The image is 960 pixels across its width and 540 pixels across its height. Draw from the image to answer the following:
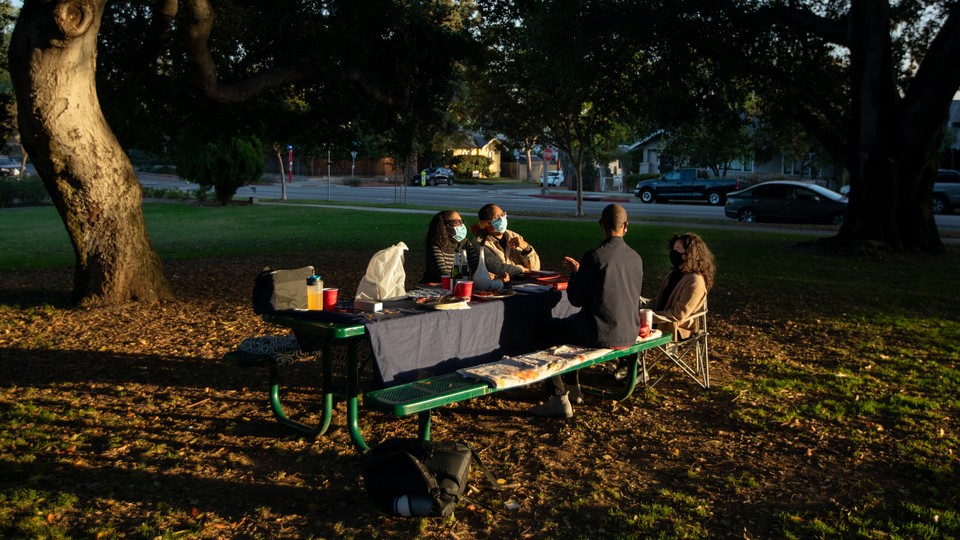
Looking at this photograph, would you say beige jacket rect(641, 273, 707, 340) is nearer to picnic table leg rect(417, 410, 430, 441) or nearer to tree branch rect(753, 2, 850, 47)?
picnic table leg rect(417, 410, 430, 441)

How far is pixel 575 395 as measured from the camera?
249 inches

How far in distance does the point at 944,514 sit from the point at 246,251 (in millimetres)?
14244

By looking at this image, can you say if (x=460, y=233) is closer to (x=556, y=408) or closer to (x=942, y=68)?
(x=556, y=408)

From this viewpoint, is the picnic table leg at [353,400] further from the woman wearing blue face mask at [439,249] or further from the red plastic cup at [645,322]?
the red plastic cup at [645,322]

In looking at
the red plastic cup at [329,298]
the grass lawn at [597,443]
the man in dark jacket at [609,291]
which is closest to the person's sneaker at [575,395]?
the grass lawn at [597,443]

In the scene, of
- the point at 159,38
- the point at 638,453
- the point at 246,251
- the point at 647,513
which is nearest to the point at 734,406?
the point at 638,453

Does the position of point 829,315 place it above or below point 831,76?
below

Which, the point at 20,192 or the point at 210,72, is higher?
the point at 210,72

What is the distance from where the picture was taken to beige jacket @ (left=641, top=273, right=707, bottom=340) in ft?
21.9

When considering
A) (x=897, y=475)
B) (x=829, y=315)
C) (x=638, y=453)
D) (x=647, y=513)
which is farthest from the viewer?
(x=829, y=315)

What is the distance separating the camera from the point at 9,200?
31328mm

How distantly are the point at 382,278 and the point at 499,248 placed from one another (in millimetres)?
1942

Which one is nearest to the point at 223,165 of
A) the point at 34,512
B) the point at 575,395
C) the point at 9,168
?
the point at 9,168

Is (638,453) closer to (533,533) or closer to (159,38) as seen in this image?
(533,533)
